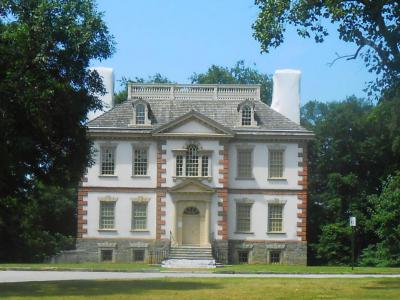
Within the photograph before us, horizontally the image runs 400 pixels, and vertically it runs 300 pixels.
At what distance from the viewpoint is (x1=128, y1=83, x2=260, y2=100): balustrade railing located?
163 ft

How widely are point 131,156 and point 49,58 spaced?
22.7 metres

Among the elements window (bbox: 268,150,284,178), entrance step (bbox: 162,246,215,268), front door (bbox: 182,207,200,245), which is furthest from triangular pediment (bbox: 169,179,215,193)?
window (bbox: 268,150,284,178)

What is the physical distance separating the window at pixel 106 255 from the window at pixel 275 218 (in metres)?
9.57

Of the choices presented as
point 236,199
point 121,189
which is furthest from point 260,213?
point 121,189

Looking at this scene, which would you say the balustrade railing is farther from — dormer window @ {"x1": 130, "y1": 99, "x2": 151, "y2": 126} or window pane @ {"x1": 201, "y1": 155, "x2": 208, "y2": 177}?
window pane @ {"x1": 201, "y1": 155, "x2": 208, "y2": 177}

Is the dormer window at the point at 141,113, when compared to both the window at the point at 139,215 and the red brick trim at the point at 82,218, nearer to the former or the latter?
the window at the point at 139,215

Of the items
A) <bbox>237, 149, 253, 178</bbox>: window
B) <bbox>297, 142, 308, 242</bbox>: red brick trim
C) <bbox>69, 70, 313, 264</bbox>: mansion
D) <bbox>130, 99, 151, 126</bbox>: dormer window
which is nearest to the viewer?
<bbox>69, 70, 313, 264</bbox>: mansion

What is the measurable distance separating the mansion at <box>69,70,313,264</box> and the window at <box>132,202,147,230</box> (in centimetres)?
6

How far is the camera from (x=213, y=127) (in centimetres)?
4619

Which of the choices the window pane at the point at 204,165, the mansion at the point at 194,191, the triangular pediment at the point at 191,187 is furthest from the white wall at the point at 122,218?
the window pane at the point at 204,165

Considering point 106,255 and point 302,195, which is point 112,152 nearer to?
point 106,255

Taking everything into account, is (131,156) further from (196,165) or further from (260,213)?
(260,213)

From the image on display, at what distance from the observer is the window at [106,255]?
155ft

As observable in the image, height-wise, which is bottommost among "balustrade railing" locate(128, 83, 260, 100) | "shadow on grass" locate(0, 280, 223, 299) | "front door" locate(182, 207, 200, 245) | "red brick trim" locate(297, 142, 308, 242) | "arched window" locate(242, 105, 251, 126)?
"shadow on grass" locate(0, 280, 223, 299)
